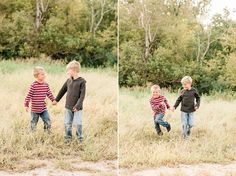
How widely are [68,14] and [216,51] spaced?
43.2 inches

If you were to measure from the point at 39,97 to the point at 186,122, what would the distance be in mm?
1055

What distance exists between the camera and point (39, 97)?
11.2 ft

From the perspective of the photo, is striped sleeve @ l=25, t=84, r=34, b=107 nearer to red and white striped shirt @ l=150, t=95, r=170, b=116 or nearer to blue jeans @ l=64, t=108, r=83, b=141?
blue jeans @ l=64, t=108, r=83, b=141

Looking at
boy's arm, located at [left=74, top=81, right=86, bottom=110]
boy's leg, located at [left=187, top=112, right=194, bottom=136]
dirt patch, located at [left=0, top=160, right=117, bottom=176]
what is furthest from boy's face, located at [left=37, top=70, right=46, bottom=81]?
boy's leg, located at [left=187, top=112, right=194, bottom=136]

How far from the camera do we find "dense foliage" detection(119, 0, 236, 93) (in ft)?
11.9

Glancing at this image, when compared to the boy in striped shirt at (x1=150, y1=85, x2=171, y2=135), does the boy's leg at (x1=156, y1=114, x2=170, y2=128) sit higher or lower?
lower

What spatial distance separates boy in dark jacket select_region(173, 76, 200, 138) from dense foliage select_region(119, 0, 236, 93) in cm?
5

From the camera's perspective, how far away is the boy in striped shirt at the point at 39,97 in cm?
339

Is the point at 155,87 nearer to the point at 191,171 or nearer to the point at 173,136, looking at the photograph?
the point at 173,136

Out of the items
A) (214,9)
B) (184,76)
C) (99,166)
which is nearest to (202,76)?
(184,76)

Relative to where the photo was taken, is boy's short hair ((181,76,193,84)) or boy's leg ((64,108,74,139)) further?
boy's short hair ((181,76,193,84))

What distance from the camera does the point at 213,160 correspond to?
11.7ft

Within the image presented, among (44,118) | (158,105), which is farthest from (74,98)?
(158,105)

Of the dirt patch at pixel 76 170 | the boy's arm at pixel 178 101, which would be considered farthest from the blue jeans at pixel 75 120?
the boy's arm at pixel 178 101
